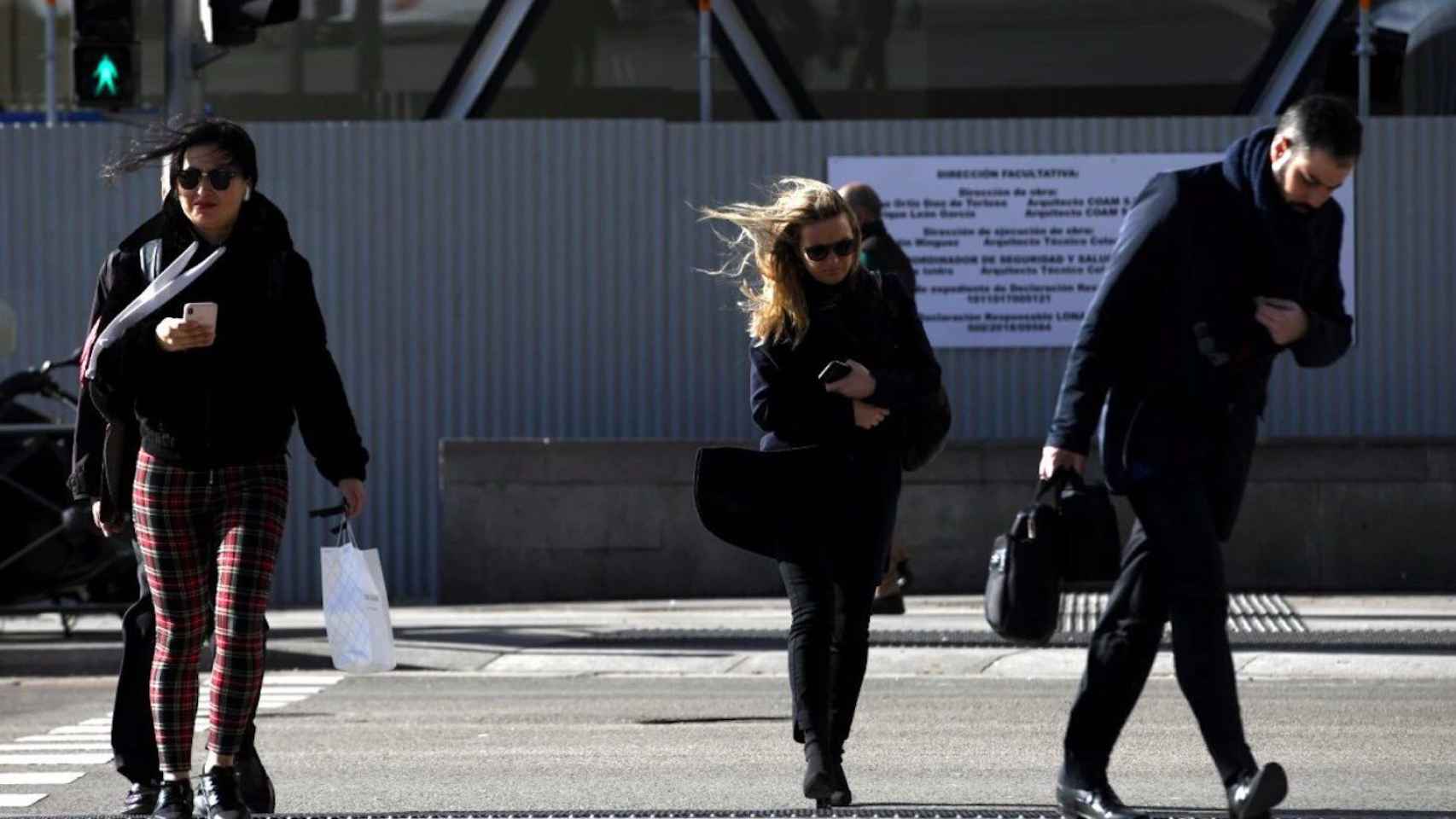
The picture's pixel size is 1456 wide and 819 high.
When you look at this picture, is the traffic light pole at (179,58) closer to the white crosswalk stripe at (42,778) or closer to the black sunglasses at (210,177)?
the white crosswalk stripe at (42,778)

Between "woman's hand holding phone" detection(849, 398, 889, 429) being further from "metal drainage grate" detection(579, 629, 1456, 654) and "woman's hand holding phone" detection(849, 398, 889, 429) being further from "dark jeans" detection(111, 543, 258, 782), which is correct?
"metal drainage grate" detection(579, 629, 1456, 654)

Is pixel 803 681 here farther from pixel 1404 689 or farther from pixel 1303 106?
→ pixel 1404 689

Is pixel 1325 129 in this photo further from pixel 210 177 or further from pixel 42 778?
pixel 42 778

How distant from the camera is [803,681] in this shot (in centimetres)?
634

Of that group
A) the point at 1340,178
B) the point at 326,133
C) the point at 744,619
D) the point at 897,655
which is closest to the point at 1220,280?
the point at 1340,178

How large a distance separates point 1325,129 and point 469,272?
9920mm

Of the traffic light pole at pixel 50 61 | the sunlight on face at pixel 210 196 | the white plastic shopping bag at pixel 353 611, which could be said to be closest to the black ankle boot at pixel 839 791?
the white plastic shopping bag at pixel 353 611

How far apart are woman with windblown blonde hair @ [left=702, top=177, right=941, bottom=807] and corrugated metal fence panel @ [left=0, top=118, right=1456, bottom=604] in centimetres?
835

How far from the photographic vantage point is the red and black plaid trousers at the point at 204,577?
19.6 feet

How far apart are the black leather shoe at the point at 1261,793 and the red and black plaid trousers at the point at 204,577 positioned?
2463 mm

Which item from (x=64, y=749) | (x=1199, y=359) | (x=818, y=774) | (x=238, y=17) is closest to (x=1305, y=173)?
(x=1199, y=359)

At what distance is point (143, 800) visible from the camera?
6.42 m

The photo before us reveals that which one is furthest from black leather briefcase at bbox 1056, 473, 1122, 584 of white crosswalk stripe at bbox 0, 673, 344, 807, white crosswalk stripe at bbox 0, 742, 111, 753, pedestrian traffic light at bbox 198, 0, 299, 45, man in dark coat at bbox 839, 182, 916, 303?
pedestrian traffic light at bbox 198, 0, 299, 45

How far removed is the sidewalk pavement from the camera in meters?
10.9
